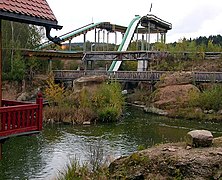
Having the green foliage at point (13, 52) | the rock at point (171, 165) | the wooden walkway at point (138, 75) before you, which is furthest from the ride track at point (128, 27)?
the rock at point (171, 165)

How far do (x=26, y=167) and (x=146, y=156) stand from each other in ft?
21.3

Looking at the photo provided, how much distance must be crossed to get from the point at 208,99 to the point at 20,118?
24.9 metres

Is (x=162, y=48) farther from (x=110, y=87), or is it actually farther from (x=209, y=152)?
(x=209, y=152)

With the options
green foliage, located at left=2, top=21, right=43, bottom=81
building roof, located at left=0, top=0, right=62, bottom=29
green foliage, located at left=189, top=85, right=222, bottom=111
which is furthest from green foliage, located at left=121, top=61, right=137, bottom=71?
building roof, located at left=0, top=0, right=62, bottom=29

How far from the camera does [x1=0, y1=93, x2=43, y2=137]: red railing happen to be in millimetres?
7787

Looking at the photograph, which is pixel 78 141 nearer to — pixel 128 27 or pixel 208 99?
pixel 208 99

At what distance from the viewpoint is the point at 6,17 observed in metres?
7.36

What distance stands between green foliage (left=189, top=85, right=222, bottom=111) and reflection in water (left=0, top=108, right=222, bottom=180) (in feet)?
9.60

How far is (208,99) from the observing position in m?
31.2

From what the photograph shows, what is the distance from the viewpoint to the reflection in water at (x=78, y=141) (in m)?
15.3

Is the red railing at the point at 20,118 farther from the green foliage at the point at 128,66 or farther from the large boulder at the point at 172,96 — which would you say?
the green foliage at the point at 128,66

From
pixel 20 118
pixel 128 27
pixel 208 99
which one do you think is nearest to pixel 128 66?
pixel 128 27

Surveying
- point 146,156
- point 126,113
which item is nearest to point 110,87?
point 126,113

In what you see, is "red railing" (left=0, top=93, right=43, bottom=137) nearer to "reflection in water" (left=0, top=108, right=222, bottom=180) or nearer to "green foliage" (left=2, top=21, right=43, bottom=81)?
"reflection in water" (left=0, top=108, right=222, bottom=180)
